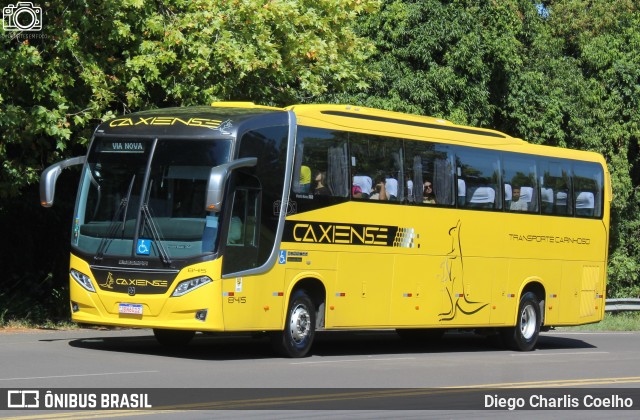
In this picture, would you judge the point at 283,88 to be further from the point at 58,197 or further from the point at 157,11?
the point at 58,197

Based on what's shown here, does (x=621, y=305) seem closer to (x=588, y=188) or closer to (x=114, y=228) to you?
(x=588, y=188)

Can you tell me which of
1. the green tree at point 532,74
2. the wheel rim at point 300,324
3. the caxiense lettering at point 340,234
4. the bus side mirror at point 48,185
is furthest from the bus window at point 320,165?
the green tree at point 532,74

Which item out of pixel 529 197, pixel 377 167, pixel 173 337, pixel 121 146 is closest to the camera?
pixel 121 146

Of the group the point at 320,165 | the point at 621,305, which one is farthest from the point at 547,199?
the point at 621,305

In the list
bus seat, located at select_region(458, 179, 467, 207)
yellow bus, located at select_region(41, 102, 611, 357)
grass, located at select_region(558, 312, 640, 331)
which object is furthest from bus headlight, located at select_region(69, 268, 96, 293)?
grass, located at select_region(558, 312, 640, 331)

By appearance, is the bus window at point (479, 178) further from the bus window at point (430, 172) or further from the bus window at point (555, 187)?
the bus window at point (555, 187)

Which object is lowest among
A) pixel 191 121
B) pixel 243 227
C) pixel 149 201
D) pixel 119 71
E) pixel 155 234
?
pixel 155 234

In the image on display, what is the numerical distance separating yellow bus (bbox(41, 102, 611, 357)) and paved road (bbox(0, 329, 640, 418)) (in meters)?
0.64

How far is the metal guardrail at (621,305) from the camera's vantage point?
3522cm

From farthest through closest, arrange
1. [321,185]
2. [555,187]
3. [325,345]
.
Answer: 1. [555,187]
2. [325,345]
3. [321,185]

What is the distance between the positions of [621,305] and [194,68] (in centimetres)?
1814

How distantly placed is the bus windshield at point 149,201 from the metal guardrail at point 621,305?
20308 mm

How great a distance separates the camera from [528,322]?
2367cm

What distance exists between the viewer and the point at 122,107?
2367 centimetres
